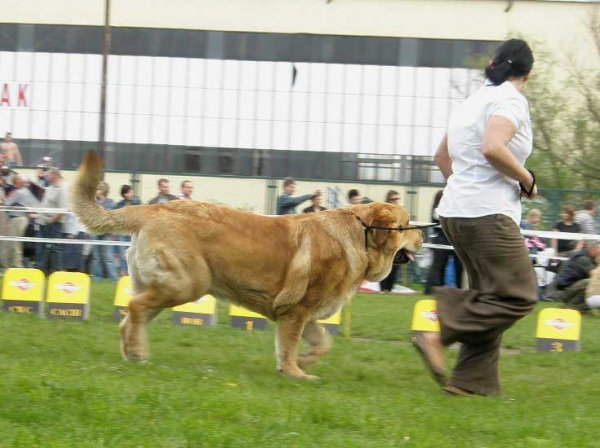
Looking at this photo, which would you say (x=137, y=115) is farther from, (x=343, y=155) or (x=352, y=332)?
(x=352, y=332)

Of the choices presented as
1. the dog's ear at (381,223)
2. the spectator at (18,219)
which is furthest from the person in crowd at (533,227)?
the dog's ear at (381,223)

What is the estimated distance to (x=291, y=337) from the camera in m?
7.18

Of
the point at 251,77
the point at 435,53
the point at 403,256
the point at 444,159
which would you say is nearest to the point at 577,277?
the point at 403,256

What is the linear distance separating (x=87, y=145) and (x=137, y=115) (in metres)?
1.80

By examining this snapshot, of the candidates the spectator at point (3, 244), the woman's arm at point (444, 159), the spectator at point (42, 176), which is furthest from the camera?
the spectator at point (42, 176)

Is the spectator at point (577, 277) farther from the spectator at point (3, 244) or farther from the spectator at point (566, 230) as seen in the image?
the spectator at point (3, 244)

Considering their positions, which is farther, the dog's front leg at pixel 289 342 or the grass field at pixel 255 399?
the dog's front leg at pixel 289 342

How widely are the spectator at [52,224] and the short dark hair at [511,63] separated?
9.99 metres

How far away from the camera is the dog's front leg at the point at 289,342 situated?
23.5 feet

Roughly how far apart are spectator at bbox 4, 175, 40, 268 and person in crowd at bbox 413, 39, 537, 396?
1017cm

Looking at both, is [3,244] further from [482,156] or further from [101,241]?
[482,156]

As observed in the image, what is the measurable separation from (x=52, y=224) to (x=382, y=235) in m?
8.96

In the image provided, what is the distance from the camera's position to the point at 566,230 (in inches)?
629

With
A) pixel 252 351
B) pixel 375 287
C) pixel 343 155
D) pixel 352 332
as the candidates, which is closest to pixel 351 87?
pixel 343 155
